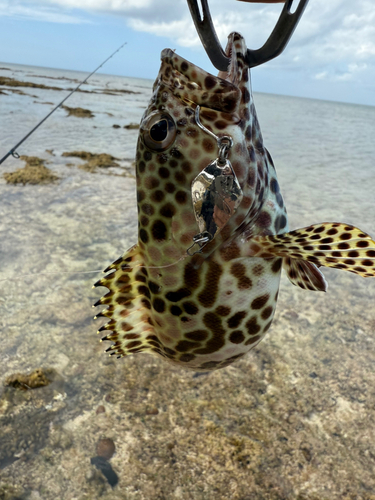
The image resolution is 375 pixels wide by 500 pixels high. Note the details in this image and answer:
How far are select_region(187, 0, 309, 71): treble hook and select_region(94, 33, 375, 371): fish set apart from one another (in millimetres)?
63

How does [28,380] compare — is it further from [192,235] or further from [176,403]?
[192,235]

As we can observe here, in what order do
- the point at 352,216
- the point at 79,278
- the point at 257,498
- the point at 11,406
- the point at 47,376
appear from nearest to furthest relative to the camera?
the point at 257,498 → the point at 11,406 → the point at 47,376 → the point at 79,278 → the point at 352,216

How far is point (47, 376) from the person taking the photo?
4.83 meters

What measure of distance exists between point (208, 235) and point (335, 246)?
601mm

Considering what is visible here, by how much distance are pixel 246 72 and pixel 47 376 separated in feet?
14.0

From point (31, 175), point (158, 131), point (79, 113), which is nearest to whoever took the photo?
point (158, 131)

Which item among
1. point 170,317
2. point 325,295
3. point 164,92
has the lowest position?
point 325,295

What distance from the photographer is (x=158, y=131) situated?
1952mm

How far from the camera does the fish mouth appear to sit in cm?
191

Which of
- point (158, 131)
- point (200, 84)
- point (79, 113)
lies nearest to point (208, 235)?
point (158, 131)

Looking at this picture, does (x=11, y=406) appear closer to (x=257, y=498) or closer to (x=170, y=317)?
(x=257, y=498)

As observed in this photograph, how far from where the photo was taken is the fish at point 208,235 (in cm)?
185

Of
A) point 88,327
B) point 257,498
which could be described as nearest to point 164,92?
point 257,498

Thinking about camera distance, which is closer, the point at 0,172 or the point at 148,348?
the point at 148,348
